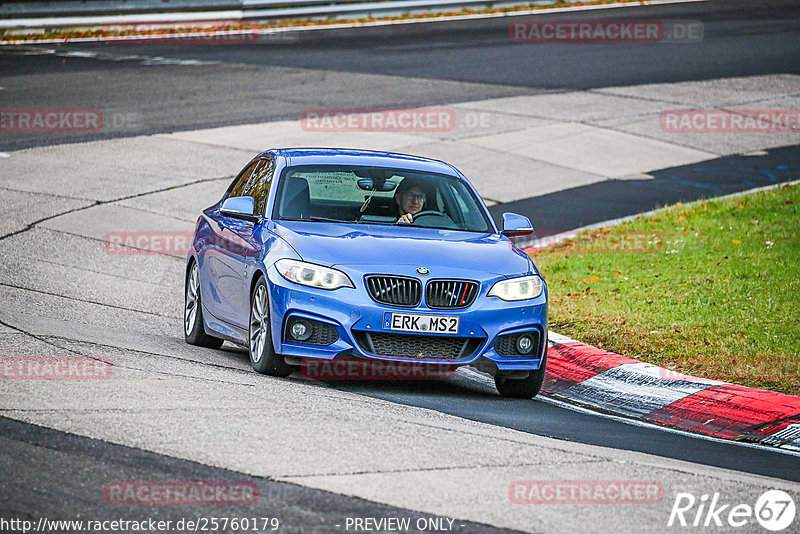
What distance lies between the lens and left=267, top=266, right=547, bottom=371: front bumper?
8656mm

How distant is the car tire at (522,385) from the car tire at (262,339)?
5.02ft

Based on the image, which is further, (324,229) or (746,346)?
(746,346)

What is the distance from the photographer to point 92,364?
335 inches

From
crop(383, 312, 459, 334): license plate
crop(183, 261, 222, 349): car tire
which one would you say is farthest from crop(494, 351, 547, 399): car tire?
crop(183, 261, 222, 349): car tire

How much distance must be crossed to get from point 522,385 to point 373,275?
143 cm

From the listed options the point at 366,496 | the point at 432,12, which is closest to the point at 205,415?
the point at 366,496

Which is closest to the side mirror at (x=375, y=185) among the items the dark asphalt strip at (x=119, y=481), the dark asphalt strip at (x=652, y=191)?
the dark asphalt strip at (x=119, y=481)

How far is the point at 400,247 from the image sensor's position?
909 centimetres

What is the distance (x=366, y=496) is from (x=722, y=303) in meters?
6.52

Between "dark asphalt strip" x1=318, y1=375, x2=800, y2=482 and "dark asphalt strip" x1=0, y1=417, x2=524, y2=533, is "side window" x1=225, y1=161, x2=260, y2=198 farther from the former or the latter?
"dark asphalt strip" x1=0, y1=417, x2=524, y2=533

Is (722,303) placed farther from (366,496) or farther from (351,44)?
(351,44)

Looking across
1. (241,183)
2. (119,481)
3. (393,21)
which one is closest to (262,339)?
(241,183)

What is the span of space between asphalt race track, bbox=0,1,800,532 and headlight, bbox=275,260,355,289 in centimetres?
70

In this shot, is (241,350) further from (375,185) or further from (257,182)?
(375,185)
